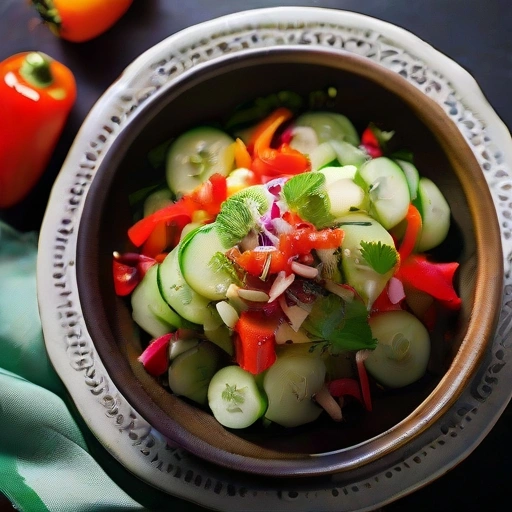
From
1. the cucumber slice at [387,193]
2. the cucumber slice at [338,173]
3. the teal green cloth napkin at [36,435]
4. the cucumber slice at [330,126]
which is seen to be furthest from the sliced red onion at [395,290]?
the teal green cloth napkin at [36,435]

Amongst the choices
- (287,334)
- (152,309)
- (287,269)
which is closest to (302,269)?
(287,269)

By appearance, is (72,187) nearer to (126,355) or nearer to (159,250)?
(159,250)

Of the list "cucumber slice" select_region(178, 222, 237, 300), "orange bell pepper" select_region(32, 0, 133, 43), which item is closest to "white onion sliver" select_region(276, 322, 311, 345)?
"cucumber slice" select_region(178, 222, 237, 300)

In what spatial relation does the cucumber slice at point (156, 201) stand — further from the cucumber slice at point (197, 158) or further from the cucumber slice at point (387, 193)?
the cucumber slice at point (387, 193)

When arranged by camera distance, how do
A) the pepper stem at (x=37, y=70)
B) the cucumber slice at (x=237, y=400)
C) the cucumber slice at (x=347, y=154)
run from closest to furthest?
the cucumber slice at (x=237, y=400) → the cucumber slice at (x=347, y=154) → the pepper stem at (x=37, y=70)

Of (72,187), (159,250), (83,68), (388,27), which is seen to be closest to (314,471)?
(159,250)
